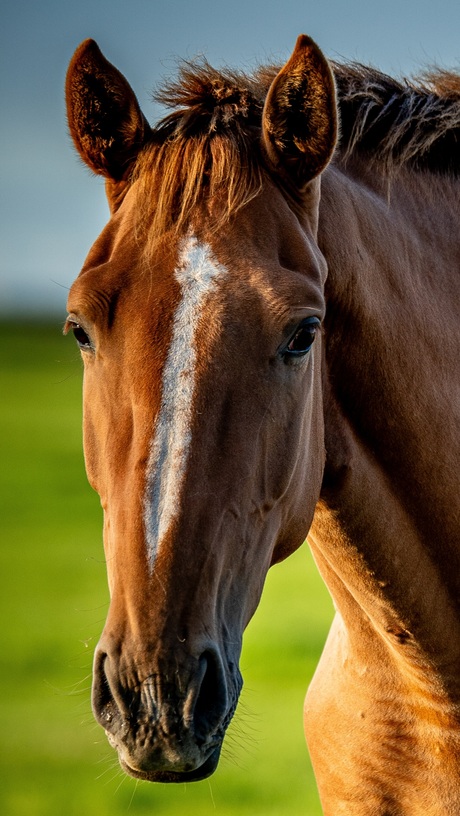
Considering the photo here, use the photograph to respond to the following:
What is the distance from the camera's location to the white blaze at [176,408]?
2.09 m

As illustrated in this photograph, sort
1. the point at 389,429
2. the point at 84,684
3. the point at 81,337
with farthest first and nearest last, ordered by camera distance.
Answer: the point at 84,684
the point at 389,429
the point at 81,337

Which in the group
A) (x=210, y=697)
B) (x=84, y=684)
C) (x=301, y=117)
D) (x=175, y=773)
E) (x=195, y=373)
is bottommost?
(x=84, y=684)

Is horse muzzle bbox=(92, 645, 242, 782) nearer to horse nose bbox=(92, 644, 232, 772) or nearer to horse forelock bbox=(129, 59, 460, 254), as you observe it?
horse nose bbox=(92, 644, 232, 772)

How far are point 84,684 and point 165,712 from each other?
710 cm

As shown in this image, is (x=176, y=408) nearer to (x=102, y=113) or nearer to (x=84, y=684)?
(x=102, y=113)

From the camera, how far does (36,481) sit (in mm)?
24281

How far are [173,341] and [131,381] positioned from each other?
0.14 m

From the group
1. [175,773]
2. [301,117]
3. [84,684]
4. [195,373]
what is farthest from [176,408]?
[84,684]

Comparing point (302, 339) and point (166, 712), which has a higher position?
point (302, 339)

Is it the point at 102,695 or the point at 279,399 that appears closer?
the point at 102,695

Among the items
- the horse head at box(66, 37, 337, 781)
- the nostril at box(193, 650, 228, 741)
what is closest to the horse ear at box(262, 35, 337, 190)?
the horse head at box(66, 37, 337, 781)

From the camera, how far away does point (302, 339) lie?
2377 mm

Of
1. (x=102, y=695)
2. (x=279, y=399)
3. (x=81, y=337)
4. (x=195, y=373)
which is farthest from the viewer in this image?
(x=81, y=337)

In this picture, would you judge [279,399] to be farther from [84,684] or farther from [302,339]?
[84,684]
